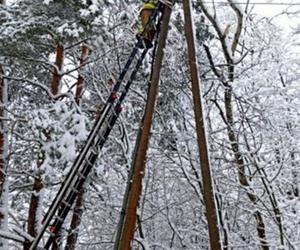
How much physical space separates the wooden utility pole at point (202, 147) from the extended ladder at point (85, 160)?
0.84m

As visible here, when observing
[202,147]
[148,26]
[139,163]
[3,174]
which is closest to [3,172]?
[3,174]

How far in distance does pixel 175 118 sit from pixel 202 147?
14.7ft

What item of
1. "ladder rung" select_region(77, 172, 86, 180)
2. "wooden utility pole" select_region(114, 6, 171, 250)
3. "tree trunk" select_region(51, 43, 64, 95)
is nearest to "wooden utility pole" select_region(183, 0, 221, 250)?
"wooden utility pole" select_region(114, 6, 171, 250)

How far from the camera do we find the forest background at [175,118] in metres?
8.29

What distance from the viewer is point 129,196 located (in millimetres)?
4992

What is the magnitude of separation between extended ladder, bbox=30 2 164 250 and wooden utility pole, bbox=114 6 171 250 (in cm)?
78

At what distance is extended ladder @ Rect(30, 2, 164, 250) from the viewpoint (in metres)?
6.12

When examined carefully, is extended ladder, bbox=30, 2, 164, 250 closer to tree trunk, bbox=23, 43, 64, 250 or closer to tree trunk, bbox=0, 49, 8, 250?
tree trunk, bbox=23, 43, 64, 250

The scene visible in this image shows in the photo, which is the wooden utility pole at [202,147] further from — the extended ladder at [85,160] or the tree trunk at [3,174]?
the tree trunk at [3,174]

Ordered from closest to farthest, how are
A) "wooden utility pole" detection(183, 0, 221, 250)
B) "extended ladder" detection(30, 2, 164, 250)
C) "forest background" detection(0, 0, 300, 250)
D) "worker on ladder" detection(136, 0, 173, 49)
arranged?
"wooden utility pole" detection(183, 0, 221, 250)
"worker on ladder" detection(136, 0, 173, 49)
"extended ladder" detection(30, 2, 164, 250)
"forest background" detection(0, 0, 300, 250)

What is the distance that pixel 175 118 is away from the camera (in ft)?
30.9

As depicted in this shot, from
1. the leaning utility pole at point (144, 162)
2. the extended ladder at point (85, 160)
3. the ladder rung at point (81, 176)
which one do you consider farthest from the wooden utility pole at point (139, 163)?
Result: the ladder rung at point (81, 176)

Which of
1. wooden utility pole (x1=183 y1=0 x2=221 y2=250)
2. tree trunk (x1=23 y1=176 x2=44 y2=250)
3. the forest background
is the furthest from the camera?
tree trunk (x1=23 y1=176 x2=44 y2=250)

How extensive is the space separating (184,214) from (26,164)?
3.92 metres
